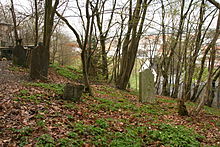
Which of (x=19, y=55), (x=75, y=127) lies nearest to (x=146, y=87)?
(x=75, y=127)

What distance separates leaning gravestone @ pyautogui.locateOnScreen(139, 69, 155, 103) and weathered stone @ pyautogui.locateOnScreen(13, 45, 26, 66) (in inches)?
311

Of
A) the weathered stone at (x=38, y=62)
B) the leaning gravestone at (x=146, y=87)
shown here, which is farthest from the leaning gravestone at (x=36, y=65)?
the leaning gravestone at (x=146, y=87)

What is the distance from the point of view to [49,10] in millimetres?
11102

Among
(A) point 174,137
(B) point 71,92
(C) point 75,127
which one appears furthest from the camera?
(B) point 71,92

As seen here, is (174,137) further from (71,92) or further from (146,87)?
(146,87)

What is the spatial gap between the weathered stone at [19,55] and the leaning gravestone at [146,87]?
311 inches

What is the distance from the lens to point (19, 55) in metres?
12.8

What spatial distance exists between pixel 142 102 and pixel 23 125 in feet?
21.9

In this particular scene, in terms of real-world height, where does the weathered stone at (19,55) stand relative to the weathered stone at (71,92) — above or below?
above

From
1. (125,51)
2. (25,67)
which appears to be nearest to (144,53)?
(125,51)

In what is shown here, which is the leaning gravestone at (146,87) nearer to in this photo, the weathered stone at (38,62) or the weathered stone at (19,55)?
the weathered stone at (38,62)

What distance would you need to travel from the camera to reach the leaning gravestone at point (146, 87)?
32.6 feet

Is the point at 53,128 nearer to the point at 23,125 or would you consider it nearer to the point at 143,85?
the point at 23,125

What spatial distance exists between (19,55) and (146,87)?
8453mm
